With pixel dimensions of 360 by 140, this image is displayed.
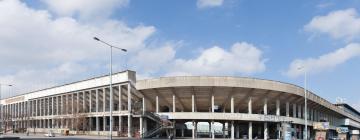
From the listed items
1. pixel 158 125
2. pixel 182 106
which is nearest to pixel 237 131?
pixel 182 106

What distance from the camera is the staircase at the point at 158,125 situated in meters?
83.1

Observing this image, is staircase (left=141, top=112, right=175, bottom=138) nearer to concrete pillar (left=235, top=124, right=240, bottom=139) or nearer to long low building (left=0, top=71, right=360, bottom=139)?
long low building (left=0, top=71, right=360, bottom=139)

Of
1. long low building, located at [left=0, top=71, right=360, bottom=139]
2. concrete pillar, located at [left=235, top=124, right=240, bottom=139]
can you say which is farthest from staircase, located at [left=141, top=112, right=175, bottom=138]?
concrete pillar, located at [left=235, top=124, right=240, bottom=139]

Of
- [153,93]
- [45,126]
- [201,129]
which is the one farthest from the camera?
[45,126]

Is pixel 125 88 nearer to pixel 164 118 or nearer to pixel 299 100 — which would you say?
pixel 164 118

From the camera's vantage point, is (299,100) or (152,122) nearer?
(152,122)

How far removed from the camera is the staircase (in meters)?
83.1

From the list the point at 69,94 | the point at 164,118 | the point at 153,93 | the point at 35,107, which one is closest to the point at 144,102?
the point at 153,93

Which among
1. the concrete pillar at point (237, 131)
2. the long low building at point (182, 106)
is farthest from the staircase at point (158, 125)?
the concrete pillar at point (237, 131)

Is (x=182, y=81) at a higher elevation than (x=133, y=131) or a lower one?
higher

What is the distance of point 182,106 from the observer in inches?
4058

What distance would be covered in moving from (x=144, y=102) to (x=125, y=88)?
515 cm

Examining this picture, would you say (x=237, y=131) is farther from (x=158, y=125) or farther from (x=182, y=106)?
(x=158, y=125)

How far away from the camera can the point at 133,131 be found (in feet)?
301
